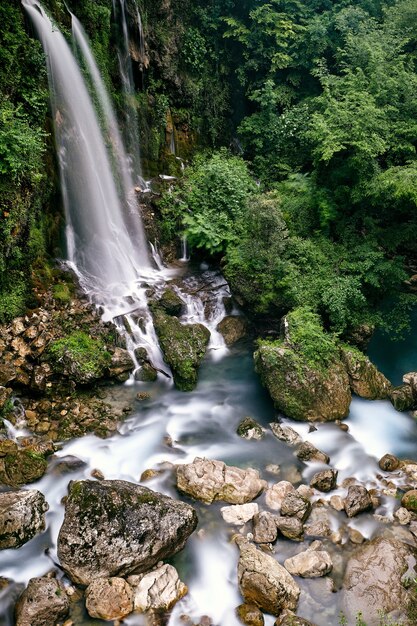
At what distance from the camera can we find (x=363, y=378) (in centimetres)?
939

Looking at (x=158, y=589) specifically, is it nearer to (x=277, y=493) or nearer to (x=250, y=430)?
(x=277, y=493)

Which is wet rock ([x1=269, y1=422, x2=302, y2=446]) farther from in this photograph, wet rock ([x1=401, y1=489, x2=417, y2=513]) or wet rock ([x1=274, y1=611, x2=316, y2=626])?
wet rock ([x1=274, y1=611, x2=316, y2=626])

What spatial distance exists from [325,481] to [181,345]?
4.15m

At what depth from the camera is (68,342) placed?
27.9 feet

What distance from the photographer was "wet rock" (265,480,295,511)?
21.9 feet

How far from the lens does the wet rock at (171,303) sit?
10.6 meters

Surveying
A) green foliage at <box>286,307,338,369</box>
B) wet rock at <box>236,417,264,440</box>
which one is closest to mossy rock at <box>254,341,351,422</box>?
green foliage at <box>286,307,338,369</box>

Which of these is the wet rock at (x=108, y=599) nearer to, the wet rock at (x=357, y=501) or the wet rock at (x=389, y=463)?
the wet rock at (x=357, y=501)

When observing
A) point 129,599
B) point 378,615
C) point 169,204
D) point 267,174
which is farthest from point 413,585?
point 267,174

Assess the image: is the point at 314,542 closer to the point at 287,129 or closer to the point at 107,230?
the point at 107,230

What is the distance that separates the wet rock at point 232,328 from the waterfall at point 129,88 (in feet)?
17.3

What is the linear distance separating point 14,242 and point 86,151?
421cm

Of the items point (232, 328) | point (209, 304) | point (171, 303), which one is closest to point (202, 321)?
point (209, 304)

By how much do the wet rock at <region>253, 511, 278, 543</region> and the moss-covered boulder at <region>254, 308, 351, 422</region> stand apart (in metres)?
2.66
